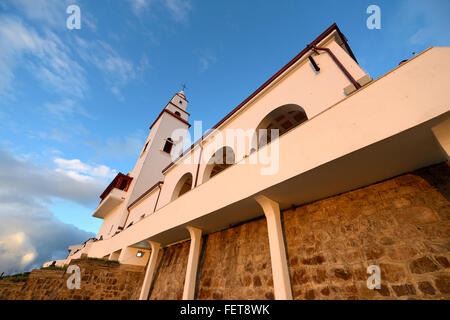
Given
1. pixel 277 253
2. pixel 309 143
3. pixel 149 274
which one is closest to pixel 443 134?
pixel 309 143

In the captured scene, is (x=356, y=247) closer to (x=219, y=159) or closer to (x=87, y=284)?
(x=219, y=159)

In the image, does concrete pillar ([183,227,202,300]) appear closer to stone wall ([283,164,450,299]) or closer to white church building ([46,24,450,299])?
white church building ([46,24,450,299])

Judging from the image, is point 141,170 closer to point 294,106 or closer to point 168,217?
point 168,217

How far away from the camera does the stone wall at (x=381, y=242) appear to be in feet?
8.60

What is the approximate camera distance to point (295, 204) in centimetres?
435

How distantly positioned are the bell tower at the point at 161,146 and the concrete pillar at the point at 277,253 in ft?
42.1

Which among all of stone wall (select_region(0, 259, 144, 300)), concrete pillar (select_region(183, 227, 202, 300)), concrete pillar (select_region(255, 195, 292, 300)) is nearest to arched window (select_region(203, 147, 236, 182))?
concrete pillar (select_region(183, 227, 202, 300))

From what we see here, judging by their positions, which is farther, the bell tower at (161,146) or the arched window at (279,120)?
the bell tower at (161,146)

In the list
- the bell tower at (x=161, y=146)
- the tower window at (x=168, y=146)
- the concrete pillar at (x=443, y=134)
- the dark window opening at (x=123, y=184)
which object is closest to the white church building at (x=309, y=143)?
the concrete pillar at (x=443, y=134)

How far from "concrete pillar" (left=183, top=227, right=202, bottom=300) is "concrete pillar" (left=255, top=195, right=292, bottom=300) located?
118 inches

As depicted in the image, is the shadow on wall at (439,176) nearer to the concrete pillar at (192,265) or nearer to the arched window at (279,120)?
the arched window at (279,120)

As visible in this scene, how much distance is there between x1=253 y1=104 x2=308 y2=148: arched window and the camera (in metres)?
5.70
